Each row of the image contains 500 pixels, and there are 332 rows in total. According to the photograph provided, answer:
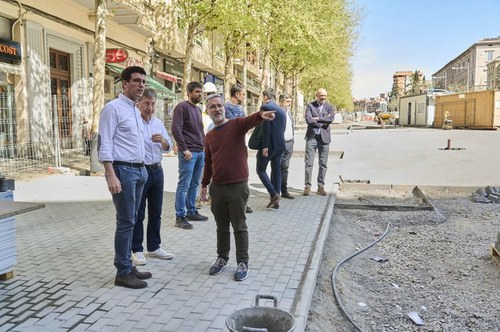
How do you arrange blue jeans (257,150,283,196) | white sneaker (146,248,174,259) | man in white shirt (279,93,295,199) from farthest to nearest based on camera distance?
man in white shirt (279,93,295,199)
blue jeans (257,150,283,196)
white sneaker (146,248,174,259)

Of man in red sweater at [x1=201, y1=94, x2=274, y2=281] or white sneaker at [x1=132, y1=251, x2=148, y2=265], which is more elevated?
man in red sweater at [x1=201, y1=94, x2=274, y2=281]

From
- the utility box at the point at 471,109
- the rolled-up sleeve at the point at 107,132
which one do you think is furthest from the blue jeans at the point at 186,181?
the utility box at the point at 471,109

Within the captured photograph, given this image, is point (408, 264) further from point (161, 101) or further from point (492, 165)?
point (161, 101)

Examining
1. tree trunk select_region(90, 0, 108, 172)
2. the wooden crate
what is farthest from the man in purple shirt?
tree trunk select_region(90, 0, 108, 172)

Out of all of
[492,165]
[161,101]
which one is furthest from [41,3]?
[492,165]

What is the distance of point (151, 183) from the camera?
16.4 ft

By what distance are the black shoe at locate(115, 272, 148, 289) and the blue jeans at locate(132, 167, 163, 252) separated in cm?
63

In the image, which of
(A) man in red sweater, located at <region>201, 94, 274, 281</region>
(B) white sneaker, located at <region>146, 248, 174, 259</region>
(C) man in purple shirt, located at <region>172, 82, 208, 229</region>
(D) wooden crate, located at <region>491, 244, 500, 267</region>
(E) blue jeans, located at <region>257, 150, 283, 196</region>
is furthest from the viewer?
(E) blue jeans, located at <region>257, 150, 283, 196</region>

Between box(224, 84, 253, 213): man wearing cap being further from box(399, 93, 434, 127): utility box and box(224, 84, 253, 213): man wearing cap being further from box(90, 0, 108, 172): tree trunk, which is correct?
box(399, 93, 434, 127): utility box

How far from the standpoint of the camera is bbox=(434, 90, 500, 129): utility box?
120 ft

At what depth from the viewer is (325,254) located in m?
6.01

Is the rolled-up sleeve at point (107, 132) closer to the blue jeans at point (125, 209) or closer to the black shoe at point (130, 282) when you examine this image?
the blue jeans at point (125, 209)

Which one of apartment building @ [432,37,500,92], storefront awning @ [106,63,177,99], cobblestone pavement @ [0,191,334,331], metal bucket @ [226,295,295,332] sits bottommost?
cobblestone pavement @ [0,191,334,331]

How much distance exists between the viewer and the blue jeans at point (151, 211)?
4.92m
